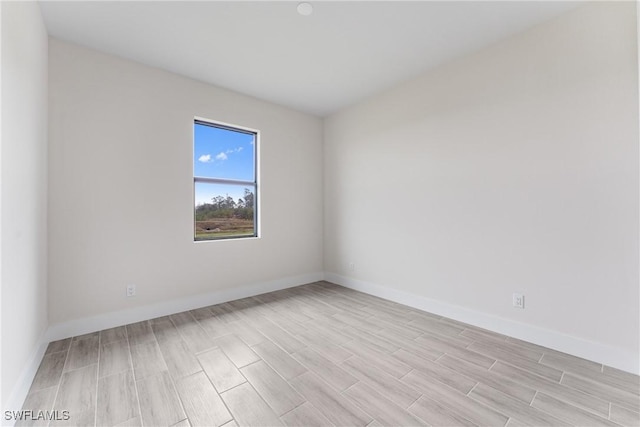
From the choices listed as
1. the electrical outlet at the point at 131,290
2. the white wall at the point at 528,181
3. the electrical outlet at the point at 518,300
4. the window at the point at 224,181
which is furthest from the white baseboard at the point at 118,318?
the electrical outlet at the point at 518,300

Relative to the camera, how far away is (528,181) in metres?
2.33

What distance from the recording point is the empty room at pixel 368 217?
163 cm

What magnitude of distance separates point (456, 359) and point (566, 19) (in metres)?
2.85

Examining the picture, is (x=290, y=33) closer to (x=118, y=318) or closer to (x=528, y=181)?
(x=528, y=181)

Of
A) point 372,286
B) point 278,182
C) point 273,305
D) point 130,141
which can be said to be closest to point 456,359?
point 372,286

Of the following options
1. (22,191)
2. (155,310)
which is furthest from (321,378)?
(22,191)

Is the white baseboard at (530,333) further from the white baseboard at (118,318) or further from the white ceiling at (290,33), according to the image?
the white ceiling at (290,33)

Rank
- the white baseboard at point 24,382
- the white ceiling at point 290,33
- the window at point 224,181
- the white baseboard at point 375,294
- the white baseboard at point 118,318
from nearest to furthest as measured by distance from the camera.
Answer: the white baseboard at point 24,382
the white baseboard at point 118,318
the white baseboard at point 375,294
the white ceiling at point 290,33
the window at point 224,181

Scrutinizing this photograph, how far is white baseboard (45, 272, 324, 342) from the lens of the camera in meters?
2.40

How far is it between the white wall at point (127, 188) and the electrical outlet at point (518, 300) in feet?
9.50

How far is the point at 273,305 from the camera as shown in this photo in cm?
325

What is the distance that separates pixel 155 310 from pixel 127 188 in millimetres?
1320

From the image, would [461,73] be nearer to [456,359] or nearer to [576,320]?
[576,320]

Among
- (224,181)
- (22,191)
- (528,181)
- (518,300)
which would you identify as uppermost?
(224,181)
